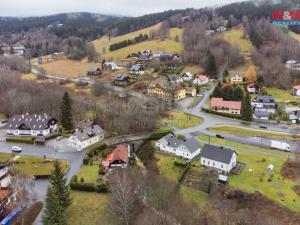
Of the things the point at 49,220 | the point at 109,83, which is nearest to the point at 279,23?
the point at 109,83

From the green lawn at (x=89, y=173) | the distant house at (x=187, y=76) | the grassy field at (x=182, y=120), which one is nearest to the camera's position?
the green lawn at (x=89, y=173)

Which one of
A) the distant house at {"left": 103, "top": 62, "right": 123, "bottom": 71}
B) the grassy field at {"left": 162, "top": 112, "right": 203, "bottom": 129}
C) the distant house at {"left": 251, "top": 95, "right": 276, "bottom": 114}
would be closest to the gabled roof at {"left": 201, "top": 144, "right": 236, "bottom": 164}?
the grassy field at {"left": 162, "top": 112, "right": 203, "bottom": 129}

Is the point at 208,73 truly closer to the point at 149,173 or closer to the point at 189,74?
the point at 189,74

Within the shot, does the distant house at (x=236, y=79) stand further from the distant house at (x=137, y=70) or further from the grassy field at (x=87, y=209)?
the grassy field at (x=87, y=209)

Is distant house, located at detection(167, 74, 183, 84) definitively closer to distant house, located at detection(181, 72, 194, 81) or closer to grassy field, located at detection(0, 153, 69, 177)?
distant house, located at detection(181, 72, 194, 81)

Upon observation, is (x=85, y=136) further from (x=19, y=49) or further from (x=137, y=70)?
(x=19, y=49)

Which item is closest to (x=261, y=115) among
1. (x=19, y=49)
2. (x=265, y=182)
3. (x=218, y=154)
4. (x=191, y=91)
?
(x=191, y=91)

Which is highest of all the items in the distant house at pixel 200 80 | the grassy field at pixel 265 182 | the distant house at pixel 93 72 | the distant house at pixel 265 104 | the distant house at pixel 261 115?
the distant house at pixel 93 72

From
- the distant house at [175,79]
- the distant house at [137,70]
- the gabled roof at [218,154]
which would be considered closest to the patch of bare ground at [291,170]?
the gabled roof at [218,154]
